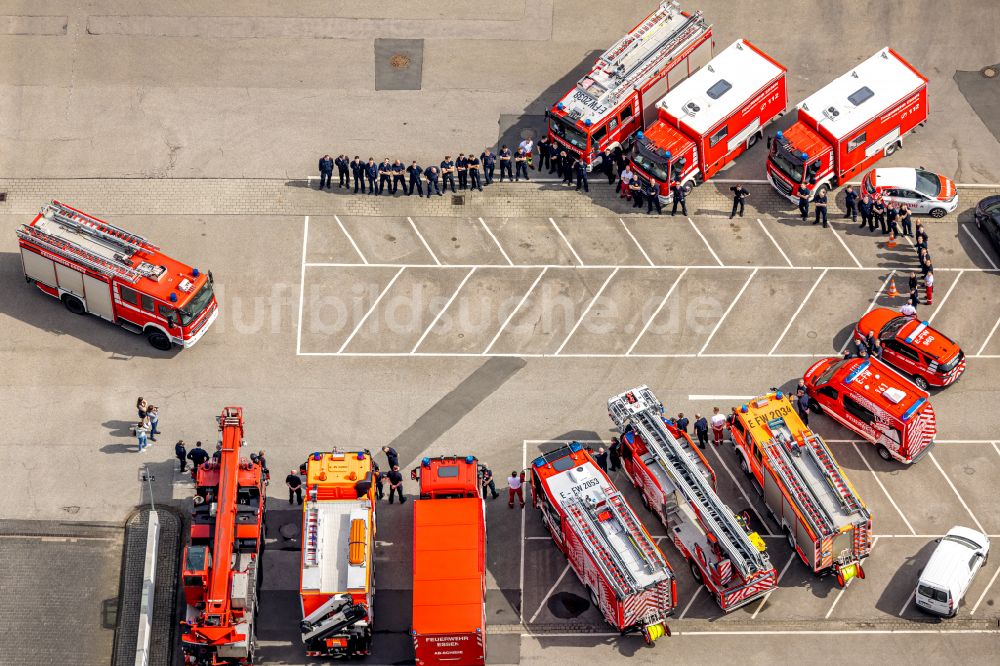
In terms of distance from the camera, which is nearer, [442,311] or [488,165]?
[442,311]

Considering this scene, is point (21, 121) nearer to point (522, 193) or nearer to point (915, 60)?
point (522, 193)

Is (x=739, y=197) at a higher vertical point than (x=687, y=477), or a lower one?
higher

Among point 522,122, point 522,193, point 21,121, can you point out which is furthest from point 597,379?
point 21,121

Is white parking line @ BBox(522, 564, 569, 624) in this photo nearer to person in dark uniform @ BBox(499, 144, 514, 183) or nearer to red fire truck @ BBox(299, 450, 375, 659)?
red fire truck @ BBox(299, 450, 375, 659)

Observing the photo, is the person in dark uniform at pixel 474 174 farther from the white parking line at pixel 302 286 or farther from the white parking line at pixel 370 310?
the white parking line at pixel 302 286

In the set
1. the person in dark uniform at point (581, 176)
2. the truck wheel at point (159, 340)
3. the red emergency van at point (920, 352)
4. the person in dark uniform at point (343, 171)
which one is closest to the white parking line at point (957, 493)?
the red emergency van at point (920, 352)

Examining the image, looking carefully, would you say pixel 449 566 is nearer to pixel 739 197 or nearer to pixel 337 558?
pixel 337 558

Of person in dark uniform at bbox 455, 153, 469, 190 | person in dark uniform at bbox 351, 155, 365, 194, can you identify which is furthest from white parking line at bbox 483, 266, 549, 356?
person in dark uniform at bbox 351, 155, 365, 194

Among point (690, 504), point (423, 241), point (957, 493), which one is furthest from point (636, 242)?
point (957, 493)
